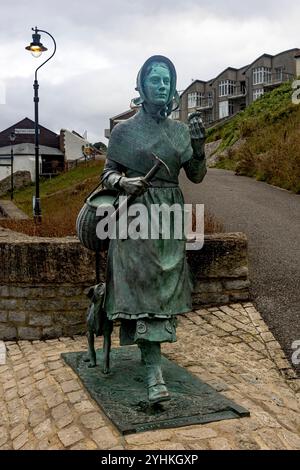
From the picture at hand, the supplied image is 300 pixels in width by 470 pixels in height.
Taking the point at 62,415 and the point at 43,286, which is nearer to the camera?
the point at 62,415

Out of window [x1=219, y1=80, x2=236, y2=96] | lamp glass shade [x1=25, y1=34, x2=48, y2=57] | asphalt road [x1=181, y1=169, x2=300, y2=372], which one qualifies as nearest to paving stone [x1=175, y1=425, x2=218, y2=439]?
asphalt road [x1=181, y1=169, x2=300, y2=372]

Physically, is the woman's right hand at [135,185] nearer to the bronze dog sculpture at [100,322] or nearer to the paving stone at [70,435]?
the bronze dog sculpture at [100,322]

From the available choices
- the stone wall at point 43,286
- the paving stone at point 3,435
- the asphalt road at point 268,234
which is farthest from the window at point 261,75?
the paving stone at point 3,435

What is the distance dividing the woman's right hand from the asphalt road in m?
2.69

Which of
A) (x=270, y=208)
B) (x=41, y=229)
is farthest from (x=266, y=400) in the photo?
(x=270, y=208)

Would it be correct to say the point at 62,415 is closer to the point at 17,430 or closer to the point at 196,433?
the point at 17,430

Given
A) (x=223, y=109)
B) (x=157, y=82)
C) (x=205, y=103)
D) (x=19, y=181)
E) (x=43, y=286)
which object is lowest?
(x=43, y=286)

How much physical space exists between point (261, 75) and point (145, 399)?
56.6 metres

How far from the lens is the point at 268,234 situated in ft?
31.9

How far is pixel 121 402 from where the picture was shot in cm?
380

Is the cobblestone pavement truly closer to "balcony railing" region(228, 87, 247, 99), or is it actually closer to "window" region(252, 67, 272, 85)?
"window" region(252, 67, 272, 85)

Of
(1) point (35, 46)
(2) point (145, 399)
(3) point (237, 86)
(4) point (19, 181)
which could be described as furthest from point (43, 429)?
(3) point (237, 86)
